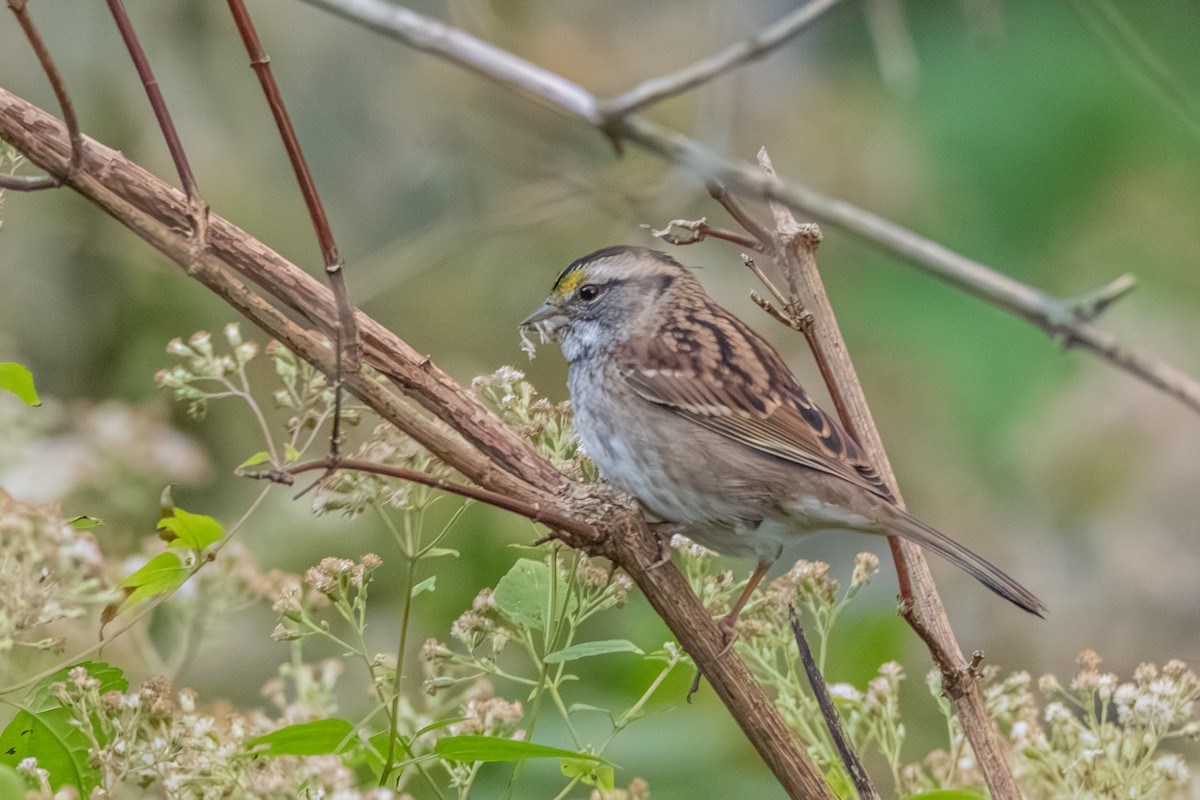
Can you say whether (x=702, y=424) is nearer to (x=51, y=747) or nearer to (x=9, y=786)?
(x=51, y=747)

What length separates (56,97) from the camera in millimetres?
1321

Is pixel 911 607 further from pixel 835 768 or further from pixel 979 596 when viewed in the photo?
pixel 979 596

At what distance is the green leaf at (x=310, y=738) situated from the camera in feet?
4.20

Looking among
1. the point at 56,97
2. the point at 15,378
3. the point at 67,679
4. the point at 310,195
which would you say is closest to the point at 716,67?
the point at 310,195

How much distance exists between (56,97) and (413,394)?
0.49m

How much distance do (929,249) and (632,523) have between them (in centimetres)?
64

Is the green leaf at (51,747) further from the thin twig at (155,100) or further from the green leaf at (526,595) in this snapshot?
the thin twig at (155,100)

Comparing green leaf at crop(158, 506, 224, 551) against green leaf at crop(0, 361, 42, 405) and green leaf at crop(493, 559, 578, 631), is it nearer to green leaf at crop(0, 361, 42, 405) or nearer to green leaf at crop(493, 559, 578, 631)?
green leaf at crop(0, 361, 42, 405)

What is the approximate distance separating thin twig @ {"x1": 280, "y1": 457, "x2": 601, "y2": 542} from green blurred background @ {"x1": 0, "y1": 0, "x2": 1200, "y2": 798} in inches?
59.7

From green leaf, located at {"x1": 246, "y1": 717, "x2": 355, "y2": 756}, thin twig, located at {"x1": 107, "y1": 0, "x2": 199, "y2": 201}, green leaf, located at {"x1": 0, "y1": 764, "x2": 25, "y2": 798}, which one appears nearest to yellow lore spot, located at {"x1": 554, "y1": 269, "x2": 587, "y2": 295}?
thin twig, located at {"x1": 107, "y1": 0, "x2": 199, "y2": 201}

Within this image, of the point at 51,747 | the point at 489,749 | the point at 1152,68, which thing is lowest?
the point at 51,747

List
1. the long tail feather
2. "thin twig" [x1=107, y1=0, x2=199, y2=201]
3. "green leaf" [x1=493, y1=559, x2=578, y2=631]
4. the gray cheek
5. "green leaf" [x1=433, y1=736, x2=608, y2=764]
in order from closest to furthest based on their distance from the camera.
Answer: "green leaf" [x1=433, y1=736, x2=608, y2=764] < "thin twig" [x1=107, y1=0, x2=199, y2=201] < "green leaf" [x1=493, y1=559, x2=578, y2=631] < the long tail feather < the gray cheek

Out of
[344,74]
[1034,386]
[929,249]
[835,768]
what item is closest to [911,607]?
[835,768]

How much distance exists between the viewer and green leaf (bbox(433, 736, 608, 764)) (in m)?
1.21
